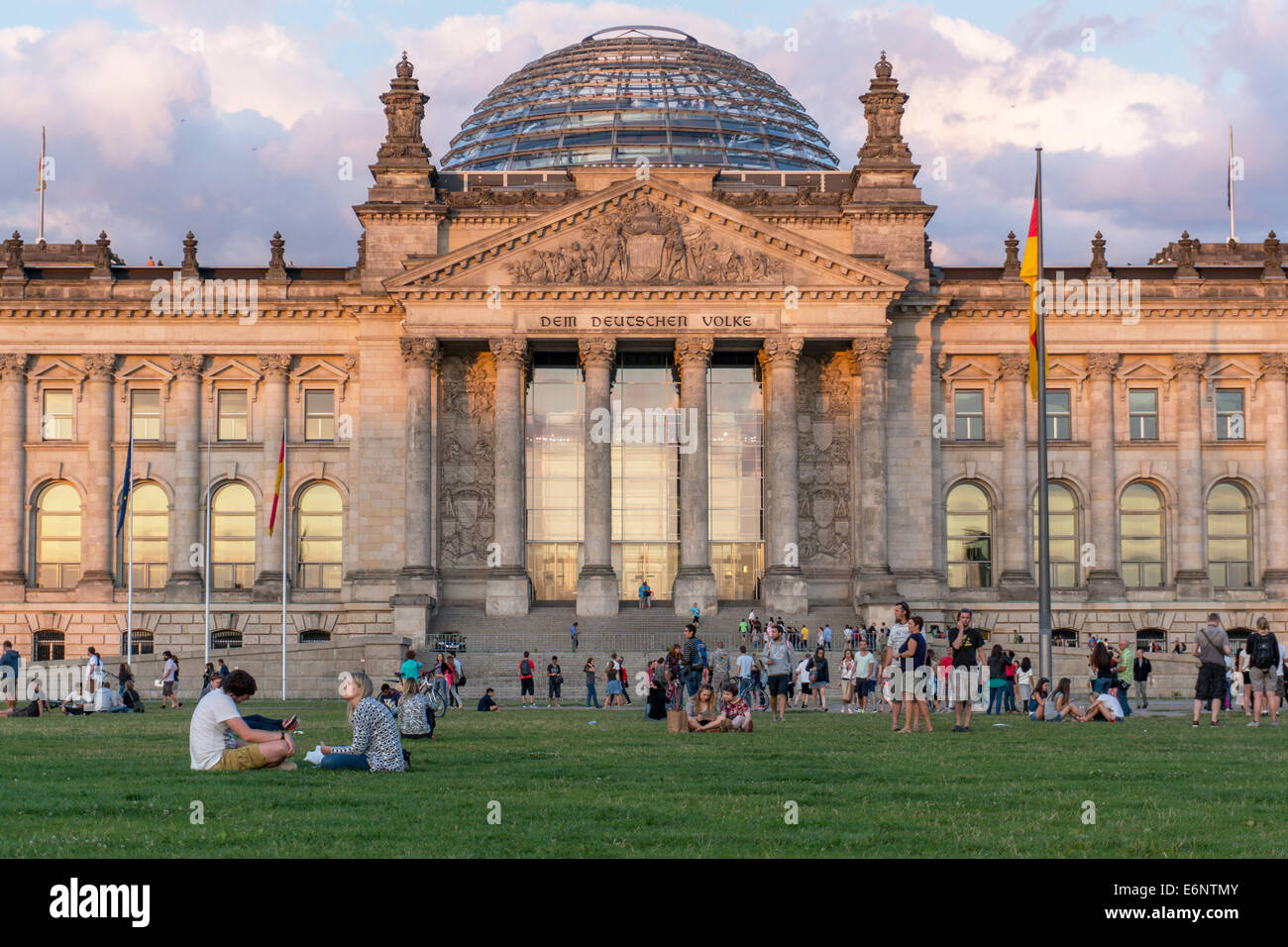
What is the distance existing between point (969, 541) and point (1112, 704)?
1523 inches

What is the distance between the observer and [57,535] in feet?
249

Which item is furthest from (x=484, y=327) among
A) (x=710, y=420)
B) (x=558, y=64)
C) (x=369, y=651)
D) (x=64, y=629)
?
(x=558, y=64)

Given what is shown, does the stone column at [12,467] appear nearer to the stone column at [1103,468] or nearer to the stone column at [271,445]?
the stone column at [271,445]

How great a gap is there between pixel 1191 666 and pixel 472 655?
25.6 meters

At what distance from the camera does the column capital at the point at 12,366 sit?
74.9 metres

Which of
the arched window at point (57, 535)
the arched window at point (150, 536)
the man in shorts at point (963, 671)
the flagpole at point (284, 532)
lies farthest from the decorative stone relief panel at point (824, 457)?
the man in shorts at point (963, 671)

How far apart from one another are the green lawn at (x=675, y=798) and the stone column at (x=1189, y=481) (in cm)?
4534

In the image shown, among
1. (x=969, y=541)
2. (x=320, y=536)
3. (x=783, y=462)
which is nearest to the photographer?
(x=783, y=462)

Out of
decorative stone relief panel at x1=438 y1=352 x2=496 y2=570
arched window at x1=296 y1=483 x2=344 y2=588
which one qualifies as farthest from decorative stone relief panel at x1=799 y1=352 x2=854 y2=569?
arched window at x1=296 y1=483 x2=344 y2=588

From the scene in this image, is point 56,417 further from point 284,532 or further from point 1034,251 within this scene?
point 1034,251

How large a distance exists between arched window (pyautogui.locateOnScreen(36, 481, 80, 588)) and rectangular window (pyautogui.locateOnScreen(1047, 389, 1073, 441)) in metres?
43.8


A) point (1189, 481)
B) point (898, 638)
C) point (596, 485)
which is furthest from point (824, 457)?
point (898, 638)

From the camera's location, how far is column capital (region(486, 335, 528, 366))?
2778 inches
